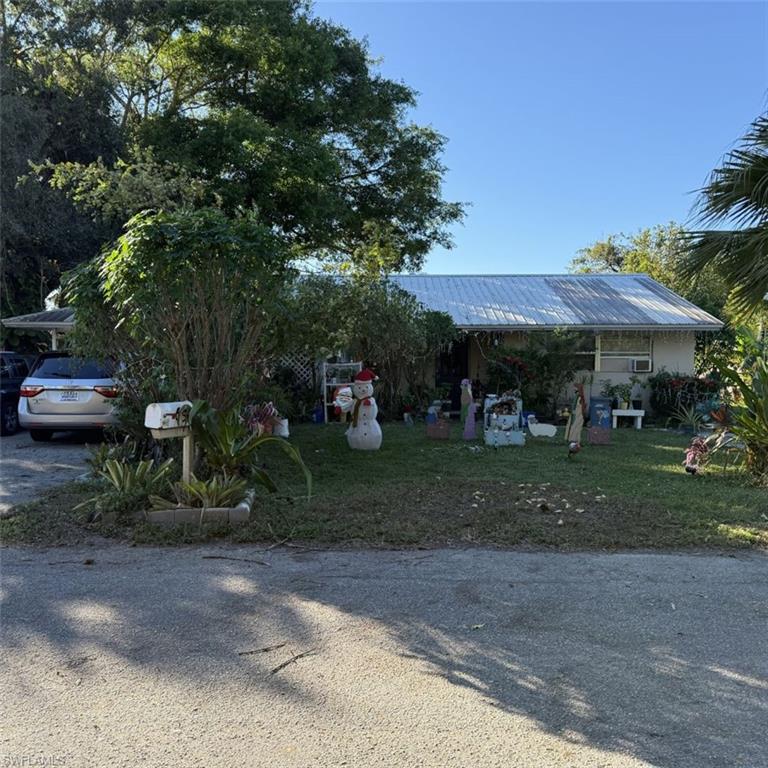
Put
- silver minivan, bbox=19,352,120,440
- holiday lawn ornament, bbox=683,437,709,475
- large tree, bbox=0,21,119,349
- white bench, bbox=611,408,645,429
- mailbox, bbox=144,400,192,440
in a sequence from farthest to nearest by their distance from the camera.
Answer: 1. white bench, bbox=611,408,645,429
2. large tree, bbox=0,21,119,349
3. silver minivan, bbox=19,352,120,440
4. holiday lawn ornament, bbox=683,437,709,475
5. mailbox, bbox=144,400,192,440

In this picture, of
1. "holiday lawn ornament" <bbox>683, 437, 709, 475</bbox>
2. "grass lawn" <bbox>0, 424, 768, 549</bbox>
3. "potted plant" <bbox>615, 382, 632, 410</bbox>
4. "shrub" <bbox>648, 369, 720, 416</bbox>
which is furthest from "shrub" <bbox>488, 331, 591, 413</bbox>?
"holiday lawn ornament" <bbox>683, 437, 709, 475</bbox>

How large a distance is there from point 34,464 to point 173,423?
4.47 metres

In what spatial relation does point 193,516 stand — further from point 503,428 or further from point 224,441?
point 503,428

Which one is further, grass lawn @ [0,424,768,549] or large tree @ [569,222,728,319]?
large tree @ [569,222,728,319]

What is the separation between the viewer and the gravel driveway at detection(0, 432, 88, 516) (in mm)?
7534

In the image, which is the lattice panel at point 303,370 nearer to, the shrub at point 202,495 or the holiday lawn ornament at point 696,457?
the holiday lawn ornament at point 696,457

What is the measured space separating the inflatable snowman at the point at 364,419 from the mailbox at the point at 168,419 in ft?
15.2

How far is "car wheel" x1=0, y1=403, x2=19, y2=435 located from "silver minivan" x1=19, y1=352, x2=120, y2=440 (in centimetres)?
218

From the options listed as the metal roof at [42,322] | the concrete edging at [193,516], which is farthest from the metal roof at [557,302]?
the concrete edging at [193,516]

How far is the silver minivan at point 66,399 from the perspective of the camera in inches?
417

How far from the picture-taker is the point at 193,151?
48.2 ft

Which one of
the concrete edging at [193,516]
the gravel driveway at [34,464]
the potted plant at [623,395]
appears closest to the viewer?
the concrete edging at [193,516]

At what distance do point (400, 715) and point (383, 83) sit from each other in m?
18.7

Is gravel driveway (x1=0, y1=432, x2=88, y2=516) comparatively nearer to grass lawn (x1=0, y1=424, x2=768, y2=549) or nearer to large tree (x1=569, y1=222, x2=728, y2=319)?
grass lawn (x1=0, y1=424, x2=768, y2=549)
